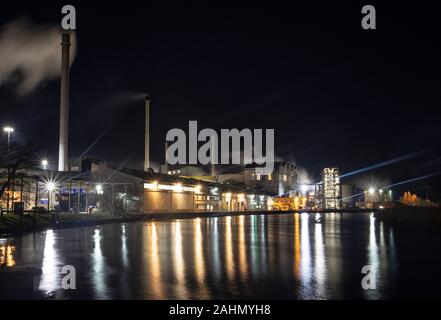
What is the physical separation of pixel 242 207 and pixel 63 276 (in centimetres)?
9263

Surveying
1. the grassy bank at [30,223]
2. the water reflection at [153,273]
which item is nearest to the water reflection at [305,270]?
the water reflection at [153,273]

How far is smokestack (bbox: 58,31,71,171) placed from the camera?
78.0 meters

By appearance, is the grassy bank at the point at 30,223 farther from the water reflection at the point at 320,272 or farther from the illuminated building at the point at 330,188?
the illuminated building at the point at 330,188

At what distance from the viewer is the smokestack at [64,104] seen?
78000 millimetres

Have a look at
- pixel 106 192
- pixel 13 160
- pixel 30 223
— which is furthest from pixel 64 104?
pixel 30 223

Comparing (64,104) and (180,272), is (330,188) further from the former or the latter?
(180,272)

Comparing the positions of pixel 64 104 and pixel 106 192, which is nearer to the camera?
pixel 106 192

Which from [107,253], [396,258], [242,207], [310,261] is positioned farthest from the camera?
[242,207]

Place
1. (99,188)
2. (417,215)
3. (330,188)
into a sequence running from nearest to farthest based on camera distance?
1. (417,215)
2. (99,188)
3. (330,188)

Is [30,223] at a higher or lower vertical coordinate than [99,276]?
higher

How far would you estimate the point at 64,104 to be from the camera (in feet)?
257
